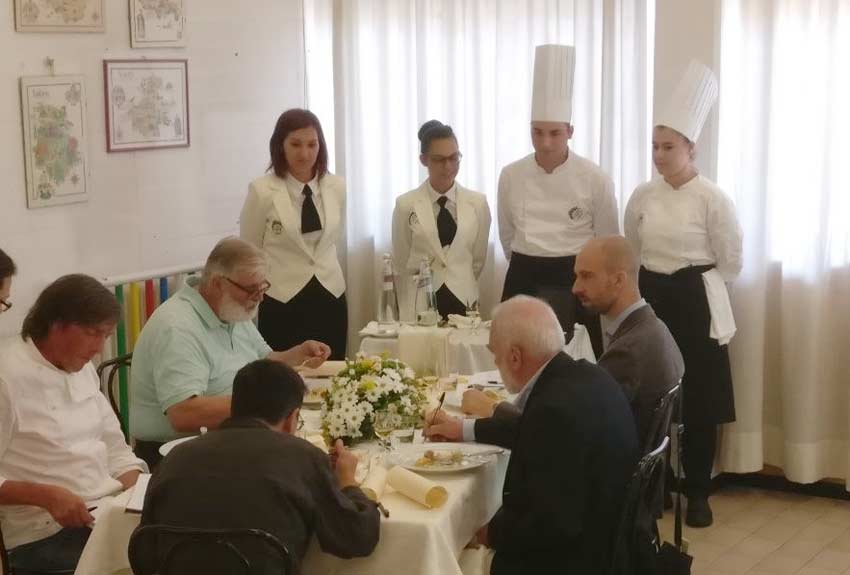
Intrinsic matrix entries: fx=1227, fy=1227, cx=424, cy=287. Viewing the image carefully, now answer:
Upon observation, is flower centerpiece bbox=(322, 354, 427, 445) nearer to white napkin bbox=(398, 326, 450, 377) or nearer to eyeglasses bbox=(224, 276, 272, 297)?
eyeglasses bbox=(224, 276, 272, 297)

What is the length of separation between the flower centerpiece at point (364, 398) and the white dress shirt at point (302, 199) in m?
1.93

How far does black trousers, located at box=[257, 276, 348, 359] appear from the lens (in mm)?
5074

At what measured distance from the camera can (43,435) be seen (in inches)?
120

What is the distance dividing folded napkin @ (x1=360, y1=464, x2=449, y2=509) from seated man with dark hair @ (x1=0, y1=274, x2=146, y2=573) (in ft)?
2.31

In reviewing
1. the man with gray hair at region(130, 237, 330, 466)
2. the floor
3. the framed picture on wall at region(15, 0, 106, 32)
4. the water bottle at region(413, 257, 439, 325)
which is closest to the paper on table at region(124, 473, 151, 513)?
the man with gray hair at region(130, 237, 330, 466)

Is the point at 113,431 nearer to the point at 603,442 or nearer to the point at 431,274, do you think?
the point at 603,442

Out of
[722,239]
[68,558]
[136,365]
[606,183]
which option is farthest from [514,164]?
[68,558]

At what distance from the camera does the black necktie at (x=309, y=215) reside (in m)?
5.03

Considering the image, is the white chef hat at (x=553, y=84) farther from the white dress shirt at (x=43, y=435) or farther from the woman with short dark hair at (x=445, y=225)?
the white dress shirt at (x=43, y=435)

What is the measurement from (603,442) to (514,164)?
246cm

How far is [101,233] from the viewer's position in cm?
478

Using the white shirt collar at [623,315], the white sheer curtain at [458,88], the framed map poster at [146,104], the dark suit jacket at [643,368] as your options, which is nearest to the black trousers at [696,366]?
the white sheer curtain at [458,88]

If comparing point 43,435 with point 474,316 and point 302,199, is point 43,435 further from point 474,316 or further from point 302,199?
point 302,199

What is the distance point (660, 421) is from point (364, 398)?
0.79 meters
